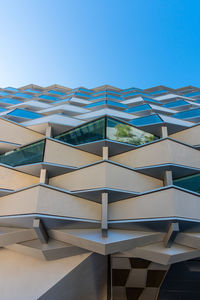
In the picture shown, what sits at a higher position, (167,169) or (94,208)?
(167,169)

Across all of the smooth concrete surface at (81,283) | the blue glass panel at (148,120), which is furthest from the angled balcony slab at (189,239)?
the blue glass panel at (148,120)

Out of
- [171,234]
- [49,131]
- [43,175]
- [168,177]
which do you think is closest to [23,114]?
[49,131]

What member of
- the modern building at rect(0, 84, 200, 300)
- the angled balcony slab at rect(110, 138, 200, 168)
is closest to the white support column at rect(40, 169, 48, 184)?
the modern building at rect(0, 84, 200, 300)

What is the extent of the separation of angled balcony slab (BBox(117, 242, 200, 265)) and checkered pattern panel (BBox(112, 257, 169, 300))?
351 cm

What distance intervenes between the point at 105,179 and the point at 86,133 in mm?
3199

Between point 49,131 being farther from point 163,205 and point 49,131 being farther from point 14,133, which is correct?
point 163,205

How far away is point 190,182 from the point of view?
331 inches

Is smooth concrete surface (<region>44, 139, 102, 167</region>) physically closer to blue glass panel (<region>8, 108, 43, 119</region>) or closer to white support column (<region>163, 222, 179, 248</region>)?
white support column (<region>163, 222, 179, 248</region>)

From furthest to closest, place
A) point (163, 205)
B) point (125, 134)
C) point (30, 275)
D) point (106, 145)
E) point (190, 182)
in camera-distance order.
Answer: point (125, 134) < point (106, 145) < point (190, 182) < point (30, 275) < point (163, 205)

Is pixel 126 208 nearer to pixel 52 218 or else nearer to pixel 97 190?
pixel 97 190

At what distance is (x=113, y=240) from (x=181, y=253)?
2520 mm

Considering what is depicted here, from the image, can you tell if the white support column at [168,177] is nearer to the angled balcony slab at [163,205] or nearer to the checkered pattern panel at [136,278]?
the angled balcony slab at [163,205]

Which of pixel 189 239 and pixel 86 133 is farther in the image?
pixel 86 133

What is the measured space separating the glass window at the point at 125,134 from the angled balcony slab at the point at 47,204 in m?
→ 3.49
